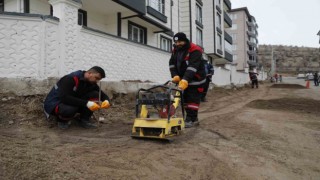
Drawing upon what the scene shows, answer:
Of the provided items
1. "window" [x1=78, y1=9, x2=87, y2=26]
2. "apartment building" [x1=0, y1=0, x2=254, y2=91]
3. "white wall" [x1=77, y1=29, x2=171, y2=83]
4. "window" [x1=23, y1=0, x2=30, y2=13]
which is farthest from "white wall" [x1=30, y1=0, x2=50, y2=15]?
"white wall" [x1=77, y1=29, x2=171, y2=83]

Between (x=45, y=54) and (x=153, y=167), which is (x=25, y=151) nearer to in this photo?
(x=153, y=167)

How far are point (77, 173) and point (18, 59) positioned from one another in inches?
187

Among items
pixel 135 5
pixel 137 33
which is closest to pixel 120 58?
pixel 135 5

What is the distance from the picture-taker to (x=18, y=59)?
7031 millimetres

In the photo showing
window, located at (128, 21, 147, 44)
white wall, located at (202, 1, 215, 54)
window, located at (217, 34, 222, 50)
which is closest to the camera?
window, located at (128, 21, 147, 44)

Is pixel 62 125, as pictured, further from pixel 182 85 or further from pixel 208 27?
pixel 208 27

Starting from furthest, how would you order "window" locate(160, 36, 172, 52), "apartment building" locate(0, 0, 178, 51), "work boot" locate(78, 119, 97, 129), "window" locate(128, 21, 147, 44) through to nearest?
1. "window" locate(160, 36, 172, 52)
2. "window" locate(128, 21, 147, 44)
3. "apartment building" locate(0, 0, 178, 51)
4. "work boot" locate(78, 119, 97, 129)

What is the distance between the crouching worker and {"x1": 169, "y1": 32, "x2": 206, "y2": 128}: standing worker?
68.3 inches

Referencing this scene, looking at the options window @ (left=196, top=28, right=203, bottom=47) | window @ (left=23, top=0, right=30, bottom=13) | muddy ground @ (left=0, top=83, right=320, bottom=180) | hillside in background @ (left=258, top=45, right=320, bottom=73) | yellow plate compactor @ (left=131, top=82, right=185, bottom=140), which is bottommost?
muddy ground @ (left=0, top=83, right=320, bottom=180)

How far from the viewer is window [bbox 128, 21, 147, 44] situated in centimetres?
1697

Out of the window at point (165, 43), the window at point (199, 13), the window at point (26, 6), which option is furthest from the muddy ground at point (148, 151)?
the window at point (199, 13)

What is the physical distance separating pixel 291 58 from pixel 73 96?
374 feet

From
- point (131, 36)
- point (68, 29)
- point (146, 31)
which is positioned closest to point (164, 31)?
point (146, 31)

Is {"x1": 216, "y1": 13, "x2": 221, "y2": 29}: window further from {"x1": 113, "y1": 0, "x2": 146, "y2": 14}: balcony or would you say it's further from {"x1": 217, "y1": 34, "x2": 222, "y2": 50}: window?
{"x1": 113, "y1": 0, "x2": 146, "y2": 14}: balcony
